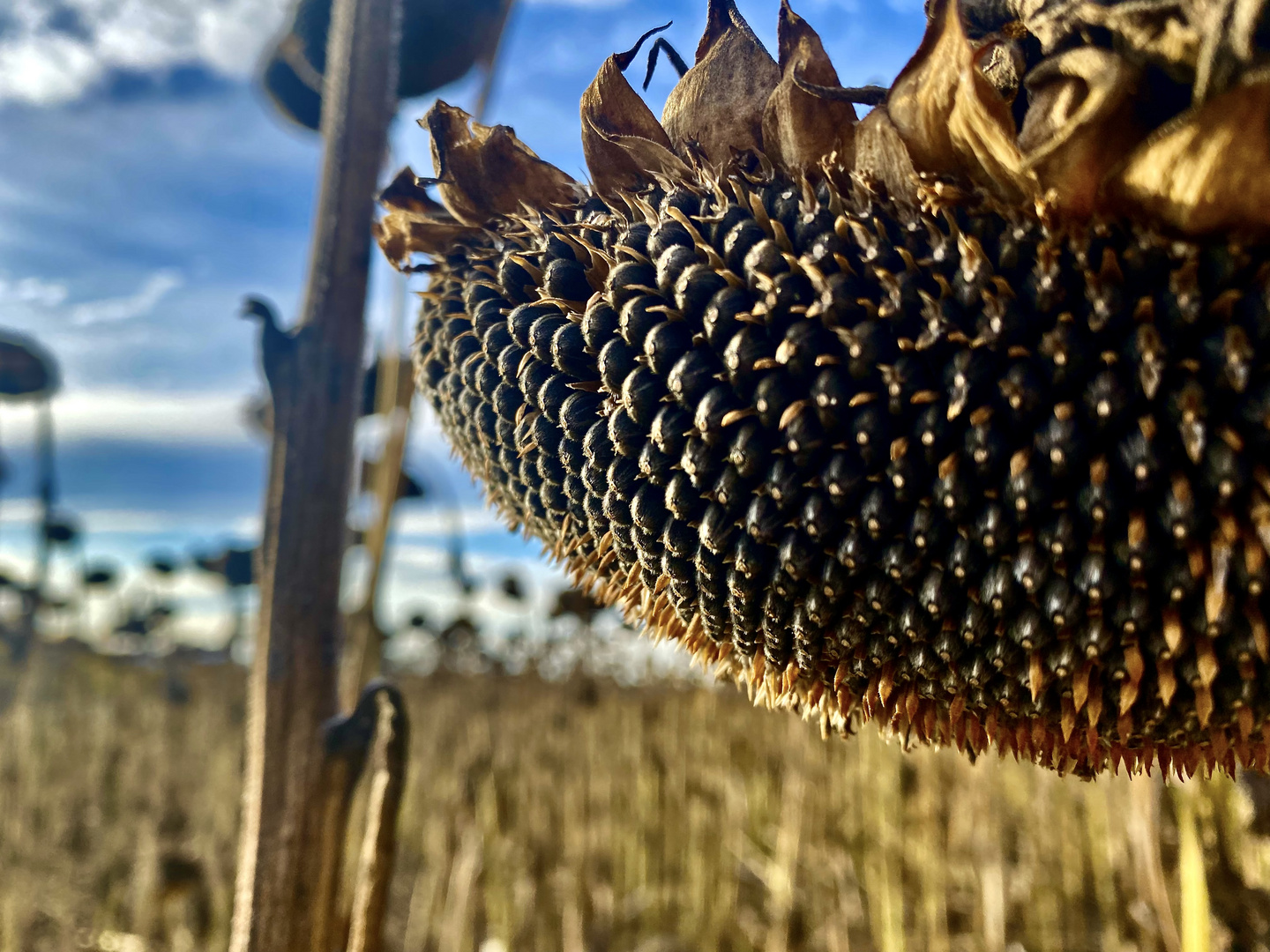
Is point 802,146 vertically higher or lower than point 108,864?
higher

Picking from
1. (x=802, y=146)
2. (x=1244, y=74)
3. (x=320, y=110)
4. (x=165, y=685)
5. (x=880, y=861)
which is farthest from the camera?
(x=165, y=685)

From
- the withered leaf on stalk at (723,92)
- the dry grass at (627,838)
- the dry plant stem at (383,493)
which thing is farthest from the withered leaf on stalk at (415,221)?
the dry grass at (627,838)

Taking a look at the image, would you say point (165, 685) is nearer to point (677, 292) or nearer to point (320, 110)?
point (320, 110)

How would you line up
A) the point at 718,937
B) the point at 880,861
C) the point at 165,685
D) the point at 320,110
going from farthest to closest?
the point at 165,685 < the point at 718,937 < the point at 880,861 < the point at 320,110

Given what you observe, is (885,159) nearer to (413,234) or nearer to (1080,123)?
(1080,123)

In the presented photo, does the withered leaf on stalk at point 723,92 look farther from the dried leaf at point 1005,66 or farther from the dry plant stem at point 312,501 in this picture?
the dry plant stem at point 312,501

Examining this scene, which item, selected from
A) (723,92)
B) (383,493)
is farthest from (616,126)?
(383,493)

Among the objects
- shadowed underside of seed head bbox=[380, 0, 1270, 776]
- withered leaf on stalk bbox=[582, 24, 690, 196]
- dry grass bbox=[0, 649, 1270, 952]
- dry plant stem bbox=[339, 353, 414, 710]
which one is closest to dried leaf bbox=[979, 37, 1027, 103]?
shadowed underside of seed head bbox=[380, 0, 1270, 776]

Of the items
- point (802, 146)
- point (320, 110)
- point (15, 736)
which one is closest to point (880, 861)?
point (320, 110)
